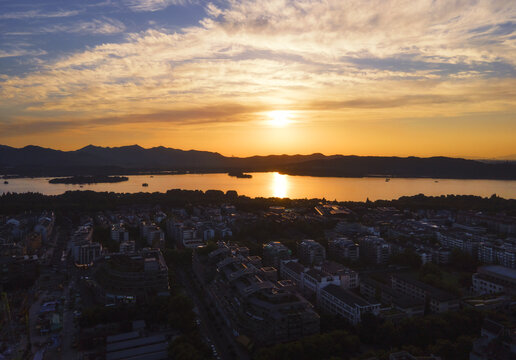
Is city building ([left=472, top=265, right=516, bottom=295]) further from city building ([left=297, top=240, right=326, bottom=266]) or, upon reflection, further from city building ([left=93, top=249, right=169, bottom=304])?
city building ([left=93, top=249, right=169, bottom=304])

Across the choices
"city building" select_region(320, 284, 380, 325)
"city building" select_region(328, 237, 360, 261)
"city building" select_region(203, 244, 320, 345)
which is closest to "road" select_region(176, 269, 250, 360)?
"city building" select_region(203, 244, 320, 345)

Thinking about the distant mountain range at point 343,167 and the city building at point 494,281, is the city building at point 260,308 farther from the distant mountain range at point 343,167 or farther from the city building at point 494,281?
the distant mountain range at point 343,167

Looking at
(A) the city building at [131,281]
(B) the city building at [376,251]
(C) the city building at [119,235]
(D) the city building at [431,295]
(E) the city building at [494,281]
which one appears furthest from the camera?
(C) the city building at [119,235]

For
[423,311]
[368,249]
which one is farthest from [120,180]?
[423,311]

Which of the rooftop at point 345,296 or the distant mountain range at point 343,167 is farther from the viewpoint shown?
the distant mountain range at point 343,167

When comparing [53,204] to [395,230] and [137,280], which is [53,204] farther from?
[395,230]

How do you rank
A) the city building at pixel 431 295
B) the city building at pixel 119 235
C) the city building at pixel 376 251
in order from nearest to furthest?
the city building at pixel 431 295 < the city building at pixel 376 251 < the city building at pixel 119 235

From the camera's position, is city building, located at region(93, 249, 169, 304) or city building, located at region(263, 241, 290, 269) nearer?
city building, located at region(93, 249, 169, 304)

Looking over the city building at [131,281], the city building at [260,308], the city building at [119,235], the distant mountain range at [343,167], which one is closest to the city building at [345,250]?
the city building at [260,308]
